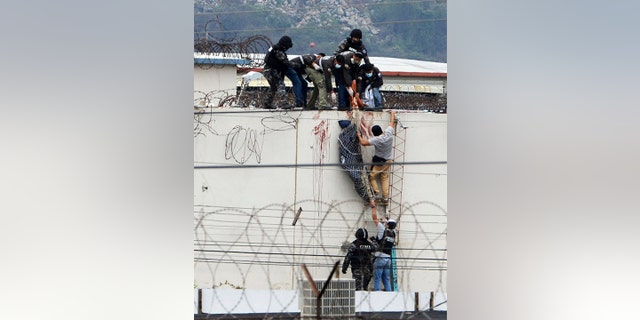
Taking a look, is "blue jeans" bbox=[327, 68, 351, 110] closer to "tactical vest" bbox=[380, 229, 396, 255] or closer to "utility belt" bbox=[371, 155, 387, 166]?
"utility belt" bbox=[371, 155, 387, 166]

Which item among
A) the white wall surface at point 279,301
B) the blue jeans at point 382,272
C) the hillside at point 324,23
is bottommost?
the white wall surface at point 279,301

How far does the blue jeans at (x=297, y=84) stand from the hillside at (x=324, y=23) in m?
0.15

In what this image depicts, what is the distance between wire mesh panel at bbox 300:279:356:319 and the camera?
22.5 ft

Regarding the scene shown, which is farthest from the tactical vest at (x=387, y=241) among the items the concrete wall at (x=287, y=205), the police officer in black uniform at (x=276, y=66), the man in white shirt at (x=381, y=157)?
the police officer in black uniform at (x=276, y=66)

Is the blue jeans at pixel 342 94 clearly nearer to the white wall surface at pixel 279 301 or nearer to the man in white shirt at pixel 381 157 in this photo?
the man in white shirt at pixel 381 157

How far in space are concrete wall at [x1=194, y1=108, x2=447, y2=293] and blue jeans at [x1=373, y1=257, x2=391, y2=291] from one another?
0.09 metres

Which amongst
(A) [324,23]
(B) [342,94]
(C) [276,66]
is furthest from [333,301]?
(A) [324,23]

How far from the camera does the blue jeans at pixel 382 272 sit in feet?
23.2

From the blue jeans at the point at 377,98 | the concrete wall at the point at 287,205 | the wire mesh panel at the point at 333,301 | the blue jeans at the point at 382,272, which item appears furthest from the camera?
the blue jeans at the point at 377,98

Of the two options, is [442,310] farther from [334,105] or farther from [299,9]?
[299,9]

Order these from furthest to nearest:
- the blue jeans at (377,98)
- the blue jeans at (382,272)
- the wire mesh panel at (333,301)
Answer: the blue jeans at (377,98) < the blue jeans at (382,272) < the wire mesh panel at (333,301)

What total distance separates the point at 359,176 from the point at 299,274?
82 cm

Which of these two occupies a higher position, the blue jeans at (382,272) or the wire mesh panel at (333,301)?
the blue jeans at (382,272)
